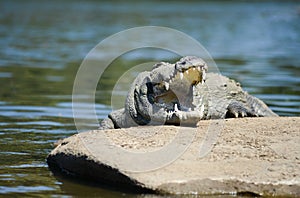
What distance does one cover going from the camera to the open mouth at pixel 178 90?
598cm

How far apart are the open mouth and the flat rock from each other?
220 millimetres

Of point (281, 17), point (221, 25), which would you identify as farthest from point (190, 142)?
point (281, 17)

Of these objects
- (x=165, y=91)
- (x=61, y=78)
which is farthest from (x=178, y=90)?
(x=61, y=78)

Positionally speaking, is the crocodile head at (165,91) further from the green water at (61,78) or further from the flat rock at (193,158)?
the green water at (61,78)

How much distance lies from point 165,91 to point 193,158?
88 cm

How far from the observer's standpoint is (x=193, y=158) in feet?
18.5

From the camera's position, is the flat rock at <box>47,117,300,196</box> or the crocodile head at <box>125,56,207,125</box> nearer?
the flat rock at <box>47,117,300,196</box>

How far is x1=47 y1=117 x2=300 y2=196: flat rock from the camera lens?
533 centimetres

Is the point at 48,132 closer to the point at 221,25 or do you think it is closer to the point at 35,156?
the point at 35,156

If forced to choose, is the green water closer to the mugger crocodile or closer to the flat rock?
the flat rock

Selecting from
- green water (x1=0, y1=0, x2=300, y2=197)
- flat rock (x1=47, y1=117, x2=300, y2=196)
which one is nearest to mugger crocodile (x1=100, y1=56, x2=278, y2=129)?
flat rock (x1=47, y1=117, x2=300, y2=196)

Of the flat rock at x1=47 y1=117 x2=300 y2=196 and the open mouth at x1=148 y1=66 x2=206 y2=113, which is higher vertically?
the open mouth at x1=148 y1=66 x2=206 y2=113

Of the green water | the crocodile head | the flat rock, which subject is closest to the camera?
the flat rock

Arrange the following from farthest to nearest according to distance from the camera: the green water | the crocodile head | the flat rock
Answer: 1. the green water
2. the crocodile head
3. the flat rock
